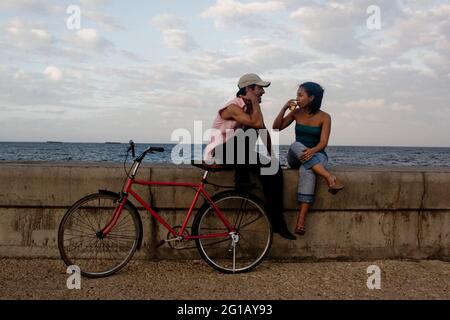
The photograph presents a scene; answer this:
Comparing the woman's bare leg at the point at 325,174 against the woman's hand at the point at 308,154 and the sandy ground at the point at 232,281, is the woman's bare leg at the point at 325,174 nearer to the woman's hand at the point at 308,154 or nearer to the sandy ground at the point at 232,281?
the woman's hand at the point at 308,154

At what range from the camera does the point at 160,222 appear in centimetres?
532

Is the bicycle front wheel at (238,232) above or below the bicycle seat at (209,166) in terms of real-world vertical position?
below

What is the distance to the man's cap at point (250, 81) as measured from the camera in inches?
209

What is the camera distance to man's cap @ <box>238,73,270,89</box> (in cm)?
530

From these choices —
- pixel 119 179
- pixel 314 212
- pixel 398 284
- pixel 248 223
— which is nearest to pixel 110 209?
pixel 119 179

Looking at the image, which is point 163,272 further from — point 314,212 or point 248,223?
point 314,212

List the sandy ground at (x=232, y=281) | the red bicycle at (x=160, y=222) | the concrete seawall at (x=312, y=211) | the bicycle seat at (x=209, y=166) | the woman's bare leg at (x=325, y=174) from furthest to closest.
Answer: the concrete seawall at (x=312, y=211), the woman's bare leg at (x=325, y=174), the bicycle seat at (x=209, y=166), the red bicycle at (x=160, y=222), the sandy ground at (x=232, y=281)

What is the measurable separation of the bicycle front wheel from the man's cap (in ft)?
3.82

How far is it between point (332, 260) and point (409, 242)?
3.16 feet

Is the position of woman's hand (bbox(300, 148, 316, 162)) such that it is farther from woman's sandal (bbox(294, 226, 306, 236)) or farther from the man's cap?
the man's cap

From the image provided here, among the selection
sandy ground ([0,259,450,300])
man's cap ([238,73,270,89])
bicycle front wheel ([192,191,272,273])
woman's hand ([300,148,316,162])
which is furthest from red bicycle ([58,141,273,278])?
man's cap ([238,73,270,89])

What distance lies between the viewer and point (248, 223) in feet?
18.8

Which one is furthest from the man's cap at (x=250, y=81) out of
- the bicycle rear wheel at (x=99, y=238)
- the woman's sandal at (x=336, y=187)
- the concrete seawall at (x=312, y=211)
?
the bicycle rear wheel at (x=99, y=238)

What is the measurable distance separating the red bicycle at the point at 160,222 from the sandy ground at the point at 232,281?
0.19m
